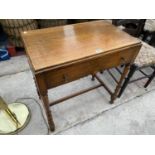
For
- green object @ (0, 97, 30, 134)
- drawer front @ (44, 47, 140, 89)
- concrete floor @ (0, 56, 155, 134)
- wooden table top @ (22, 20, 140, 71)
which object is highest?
wooden table top @ (22, 20, 140, 71)

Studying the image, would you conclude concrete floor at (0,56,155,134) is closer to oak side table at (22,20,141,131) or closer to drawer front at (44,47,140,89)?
oak side table at (22,20,141,131)

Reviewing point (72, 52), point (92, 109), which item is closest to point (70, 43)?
point (72, 52)

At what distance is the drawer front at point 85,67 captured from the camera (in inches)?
35.3

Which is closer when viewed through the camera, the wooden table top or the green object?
the wooden table top

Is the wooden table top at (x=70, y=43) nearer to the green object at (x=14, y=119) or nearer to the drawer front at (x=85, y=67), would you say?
the drawer front at (x=85, y=67)

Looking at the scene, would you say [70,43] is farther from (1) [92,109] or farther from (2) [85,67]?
(1) [92,109]

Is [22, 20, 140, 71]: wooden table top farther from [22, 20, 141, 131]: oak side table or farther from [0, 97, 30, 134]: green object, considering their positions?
[0, 97, 30, 134]: green object

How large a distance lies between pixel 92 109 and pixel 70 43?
90 cm

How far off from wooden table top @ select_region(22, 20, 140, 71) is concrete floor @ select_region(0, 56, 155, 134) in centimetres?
85

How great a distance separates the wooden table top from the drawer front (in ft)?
0.15

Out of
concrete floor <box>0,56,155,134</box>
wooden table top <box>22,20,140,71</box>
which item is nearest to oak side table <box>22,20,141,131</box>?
wooden table top <box>22,20,140,71</box>

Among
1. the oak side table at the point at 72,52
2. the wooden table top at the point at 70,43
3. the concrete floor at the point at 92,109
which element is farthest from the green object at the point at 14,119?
the wooden table top at the point at 70,43

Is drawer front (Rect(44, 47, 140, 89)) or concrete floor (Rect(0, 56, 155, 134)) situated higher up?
drawer front (Rect(44, 47, 140, 89))

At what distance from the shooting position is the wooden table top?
0.90 meters
